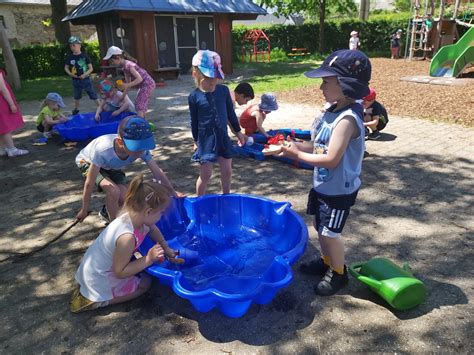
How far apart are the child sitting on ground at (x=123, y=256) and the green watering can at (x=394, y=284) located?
4.30 feet

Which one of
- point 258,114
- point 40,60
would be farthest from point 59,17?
point 258,114

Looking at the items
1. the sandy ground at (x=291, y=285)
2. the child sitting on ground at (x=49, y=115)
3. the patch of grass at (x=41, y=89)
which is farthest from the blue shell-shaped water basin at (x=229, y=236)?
the patch of grass at (x=41, y=89)

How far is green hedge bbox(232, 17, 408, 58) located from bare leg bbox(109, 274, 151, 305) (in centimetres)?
2313

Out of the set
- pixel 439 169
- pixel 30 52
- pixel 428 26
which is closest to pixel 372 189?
pixel 439 169

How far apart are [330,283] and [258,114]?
124 inches

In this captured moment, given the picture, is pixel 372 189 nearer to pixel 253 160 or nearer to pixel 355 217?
pixel 355 217

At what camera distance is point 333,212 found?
7.84ft

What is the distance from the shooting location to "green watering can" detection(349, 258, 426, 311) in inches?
88.7

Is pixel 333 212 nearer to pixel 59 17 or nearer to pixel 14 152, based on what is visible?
pixel 14 152

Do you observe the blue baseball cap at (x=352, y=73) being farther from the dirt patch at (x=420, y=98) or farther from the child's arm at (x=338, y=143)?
Answer: the dirt patch at (x=420, y=98)

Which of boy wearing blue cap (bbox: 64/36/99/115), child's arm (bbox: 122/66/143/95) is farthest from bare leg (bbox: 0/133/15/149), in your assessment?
boy wearing blue cap (bbox: 64/36/99/115)

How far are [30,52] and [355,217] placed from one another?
1806cm

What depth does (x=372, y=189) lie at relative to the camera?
4.18 metres

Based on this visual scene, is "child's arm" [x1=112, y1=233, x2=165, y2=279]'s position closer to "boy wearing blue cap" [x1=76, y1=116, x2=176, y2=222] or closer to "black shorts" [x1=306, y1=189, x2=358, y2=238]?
"boy wearing blue cap" [x1=76, y1=116, x2=176, y2=222]
